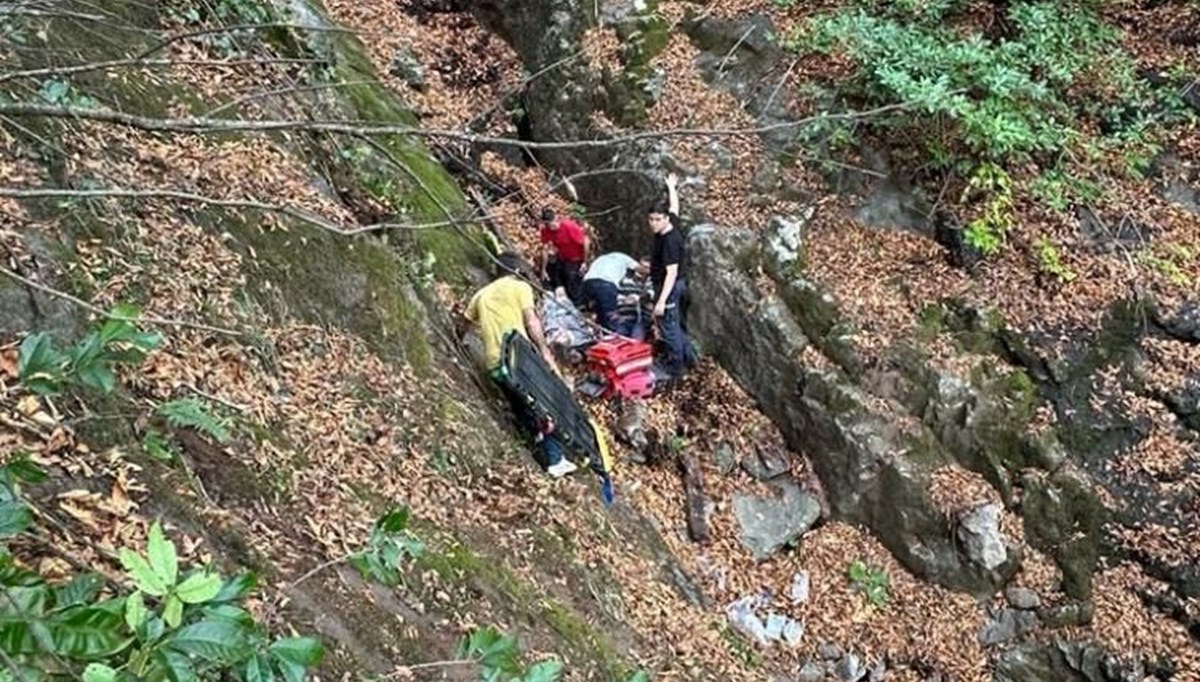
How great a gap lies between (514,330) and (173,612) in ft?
16.0

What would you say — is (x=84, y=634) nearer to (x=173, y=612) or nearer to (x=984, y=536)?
(x=173, y=612)

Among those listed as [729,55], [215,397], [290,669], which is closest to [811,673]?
[215,397]

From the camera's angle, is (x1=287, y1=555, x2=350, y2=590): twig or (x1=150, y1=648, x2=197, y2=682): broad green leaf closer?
(x1=150, y1=648, x2=197, y2=682): broad green leaf

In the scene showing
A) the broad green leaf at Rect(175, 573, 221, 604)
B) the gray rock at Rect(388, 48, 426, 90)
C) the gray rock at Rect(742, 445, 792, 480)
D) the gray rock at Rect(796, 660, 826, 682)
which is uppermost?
the broad green leaf at Rect(175, 573, 221, 604)

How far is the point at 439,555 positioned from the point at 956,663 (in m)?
4.66

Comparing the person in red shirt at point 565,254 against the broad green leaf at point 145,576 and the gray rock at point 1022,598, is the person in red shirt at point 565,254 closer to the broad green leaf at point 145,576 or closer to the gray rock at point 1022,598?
the gray rock at point 1022,598

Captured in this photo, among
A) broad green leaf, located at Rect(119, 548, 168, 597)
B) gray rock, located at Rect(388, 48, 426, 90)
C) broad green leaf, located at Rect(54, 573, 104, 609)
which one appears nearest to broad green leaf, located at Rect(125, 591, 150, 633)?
broad green leaf, located at Rect(119, 548, 168, 597)

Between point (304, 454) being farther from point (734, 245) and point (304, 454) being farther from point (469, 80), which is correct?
point (469, 80)

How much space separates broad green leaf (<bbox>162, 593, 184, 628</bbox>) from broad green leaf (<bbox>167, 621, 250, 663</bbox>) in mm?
16

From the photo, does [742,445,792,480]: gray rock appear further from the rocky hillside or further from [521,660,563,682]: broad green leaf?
[521,660,563,682]: broad green leaf

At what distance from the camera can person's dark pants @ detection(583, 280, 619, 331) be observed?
27.9ft

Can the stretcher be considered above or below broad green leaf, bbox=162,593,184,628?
below

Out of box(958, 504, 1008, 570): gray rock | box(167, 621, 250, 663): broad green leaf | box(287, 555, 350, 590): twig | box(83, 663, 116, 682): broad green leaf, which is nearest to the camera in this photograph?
box(83, 663, 116, 682): broad green leaf

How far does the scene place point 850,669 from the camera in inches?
287
